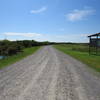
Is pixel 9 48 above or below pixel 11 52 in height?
above

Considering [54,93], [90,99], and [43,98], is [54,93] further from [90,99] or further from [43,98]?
[90,99]

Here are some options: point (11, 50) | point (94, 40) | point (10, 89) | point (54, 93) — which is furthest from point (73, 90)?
point (11, 50)

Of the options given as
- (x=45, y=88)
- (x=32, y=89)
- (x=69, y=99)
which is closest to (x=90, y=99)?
(x=69, y=99)

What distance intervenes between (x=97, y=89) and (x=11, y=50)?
28.2m

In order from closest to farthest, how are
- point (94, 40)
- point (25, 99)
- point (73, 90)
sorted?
1. point (25, 99)
2. point (73, 90)
3. point (94, 40)

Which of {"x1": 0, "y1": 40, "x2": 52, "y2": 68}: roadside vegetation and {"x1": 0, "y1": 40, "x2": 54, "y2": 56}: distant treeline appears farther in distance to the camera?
{"x1": 0, "y1": 40, "x2": 54, "y2": 56}: distant treeline

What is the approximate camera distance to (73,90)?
195 inches

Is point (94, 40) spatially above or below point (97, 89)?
above

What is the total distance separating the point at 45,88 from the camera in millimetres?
5168

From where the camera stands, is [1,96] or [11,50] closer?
[1,96]

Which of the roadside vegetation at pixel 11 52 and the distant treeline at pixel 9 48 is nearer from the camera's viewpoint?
the roadside vegetation at pixel 11 52

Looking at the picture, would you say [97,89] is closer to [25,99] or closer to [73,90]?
[73,90]

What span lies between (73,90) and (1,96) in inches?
101

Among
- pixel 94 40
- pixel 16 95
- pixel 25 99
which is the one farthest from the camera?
pixel 94 40
